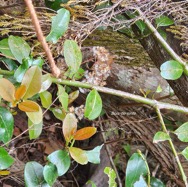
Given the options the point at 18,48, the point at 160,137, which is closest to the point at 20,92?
the point at 18,48

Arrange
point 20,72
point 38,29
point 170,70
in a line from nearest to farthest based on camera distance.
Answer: point 38,29, point 20,72, point 170,70

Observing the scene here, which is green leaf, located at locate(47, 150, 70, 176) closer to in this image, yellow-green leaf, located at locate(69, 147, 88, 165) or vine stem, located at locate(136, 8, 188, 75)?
yellow-green leaf, located at locate(69, 147, 88, 165)

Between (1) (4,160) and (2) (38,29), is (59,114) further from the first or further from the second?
(2) (38,29)

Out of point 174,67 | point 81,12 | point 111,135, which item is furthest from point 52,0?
point 111,135

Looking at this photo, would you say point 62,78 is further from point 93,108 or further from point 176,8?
point 176,8

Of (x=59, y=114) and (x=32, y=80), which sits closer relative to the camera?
(x=32, y=80)
